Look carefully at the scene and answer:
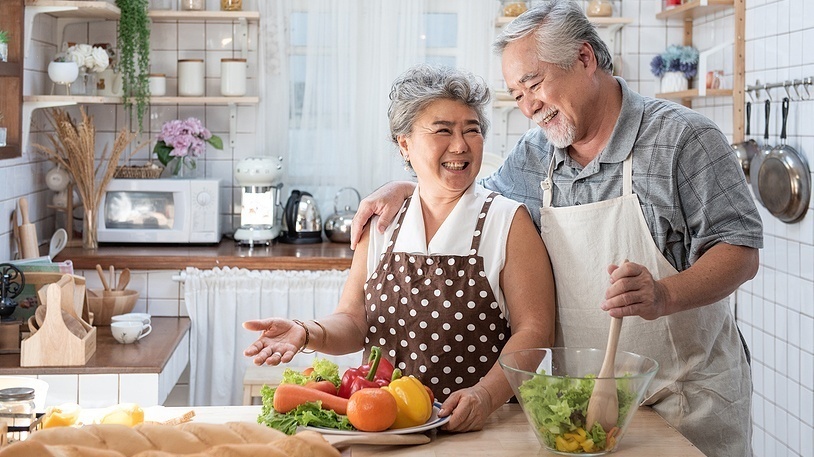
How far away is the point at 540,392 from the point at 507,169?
774 mm

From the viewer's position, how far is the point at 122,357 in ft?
10.5

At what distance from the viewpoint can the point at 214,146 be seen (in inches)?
176

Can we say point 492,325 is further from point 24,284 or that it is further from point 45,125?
point 45,125

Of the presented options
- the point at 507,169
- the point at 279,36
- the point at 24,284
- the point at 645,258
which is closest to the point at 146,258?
the point at 24,284

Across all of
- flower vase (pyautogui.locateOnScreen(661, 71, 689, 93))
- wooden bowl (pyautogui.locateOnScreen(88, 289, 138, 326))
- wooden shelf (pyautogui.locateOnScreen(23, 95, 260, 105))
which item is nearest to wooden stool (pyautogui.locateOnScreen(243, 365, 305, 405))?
wooden bowl (pyautogui.locateOnScreen(88, 289, 138, 326))

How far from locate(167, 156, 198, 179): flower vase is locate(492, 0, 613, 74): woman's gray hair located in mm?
2722

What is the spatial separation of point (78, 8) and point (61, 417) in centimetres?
265

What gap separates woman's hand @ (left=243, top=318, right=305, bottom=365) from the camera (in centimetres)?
166

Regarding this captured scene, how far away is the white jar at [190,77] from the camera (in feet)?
14.2

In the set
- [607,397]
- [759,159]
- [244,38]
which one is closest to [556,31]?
[607,397]

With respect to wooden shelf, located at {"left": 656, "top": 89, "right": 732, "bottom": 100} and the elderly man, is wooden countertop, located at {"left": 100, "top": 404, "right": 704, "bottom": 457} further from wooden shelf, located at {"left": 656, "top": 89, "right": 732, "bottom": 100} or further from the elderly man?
wooden shelf, located at {"left": 656, "top": 89, "right": 732, "bottom": 100}

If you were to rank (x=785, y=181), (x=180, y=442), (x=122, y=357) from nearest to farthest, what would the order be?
1. (x=180, y=442)
2. (x=122, y=357)
3. (x=785, y=181)

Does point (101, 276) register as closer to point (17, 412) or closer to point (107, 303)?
point (107, 303)

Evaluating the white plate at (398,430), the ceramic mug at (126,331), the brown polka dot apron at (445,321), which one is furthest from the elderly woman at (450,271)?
the ceramic mug at (126,331)
